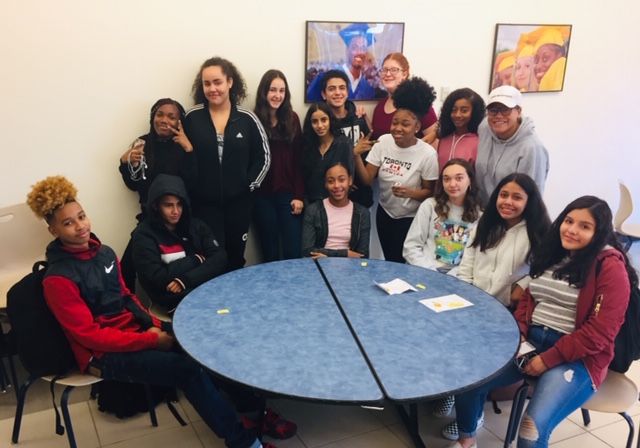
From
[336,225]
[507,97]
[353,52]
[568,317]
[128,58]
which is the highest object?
[353,52]

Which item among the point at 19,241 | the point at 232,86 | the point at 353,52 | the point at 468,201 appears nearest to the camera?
the point at 468,201

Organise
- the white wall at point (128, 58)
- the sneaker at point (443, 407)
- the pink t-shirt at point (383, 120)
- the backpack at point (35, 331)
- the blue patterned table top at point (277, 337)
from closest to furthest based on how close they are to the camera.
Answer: the blue patterned table top at point (277, 337), the backpack at point (35, 331), the sneaker at point (443, 407), the white wall at point (128, 58), the pink t-shirt at point (383, 120)

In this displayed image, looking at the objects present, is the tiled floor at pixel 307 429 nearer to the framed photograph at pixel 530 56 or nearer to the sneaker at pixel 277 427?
the sneaker at pixel 277 427

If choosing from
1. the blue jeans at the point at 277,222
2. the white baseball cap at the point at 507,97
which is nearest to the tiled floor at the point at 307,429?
the blue jeans at the point at 277,222

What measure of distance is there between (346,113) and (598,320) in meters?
2.03

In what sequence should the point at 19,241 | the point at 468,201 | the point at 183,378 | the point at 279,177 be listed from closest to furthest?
1. the point at 183,378
2. the point at 468,201
3. the point at 19,241
4. the point at 279,177

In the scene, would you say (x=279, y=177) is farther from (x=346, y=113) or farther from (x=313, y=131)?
(x=346, y=113)

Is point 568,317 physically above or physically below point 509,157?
below

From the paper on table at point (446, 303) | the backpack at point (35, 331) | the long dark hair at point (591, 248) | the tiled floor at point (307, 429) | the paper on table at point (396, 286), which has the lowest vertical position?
the tiled floor at point (307, 429)

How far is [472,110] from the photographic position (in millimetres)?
3088

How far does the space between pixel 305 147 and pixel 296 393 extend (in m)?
1.97

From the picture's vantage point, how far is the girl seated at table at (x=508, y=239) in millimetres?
2391

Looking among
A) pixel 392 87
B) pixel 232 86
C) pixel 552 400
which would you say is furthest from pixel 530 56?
pixel 552 400

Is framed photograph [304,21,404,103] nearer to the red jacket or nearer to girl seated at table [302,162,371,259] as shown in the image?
girl seated at table [302,162,371,259]
